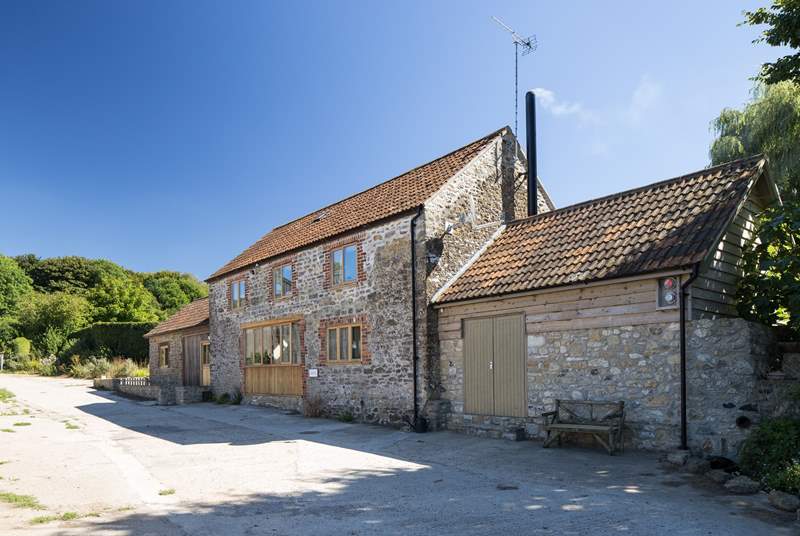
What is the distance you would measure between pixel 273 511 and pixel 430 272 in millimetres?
8661

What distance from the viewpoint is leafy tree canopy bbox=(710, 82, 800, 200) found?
19719mm

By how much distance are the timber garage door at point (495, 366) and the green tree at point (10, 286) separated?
5402cm

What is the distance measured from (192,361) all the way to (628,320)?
22768mm

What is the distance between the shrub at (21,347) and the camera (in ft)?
143

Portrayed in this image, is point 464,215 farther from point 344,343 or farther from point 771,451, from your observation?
point 771,451

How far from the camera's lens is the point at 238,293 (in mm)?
24234

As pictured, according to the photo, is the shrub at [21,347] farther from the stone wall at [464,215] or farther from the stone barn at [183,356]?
the stone wall at [464,215]

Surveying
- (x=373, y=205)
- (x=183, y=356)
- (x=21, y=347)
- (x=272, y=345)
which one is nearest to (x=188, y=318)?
(x=183, y=356)

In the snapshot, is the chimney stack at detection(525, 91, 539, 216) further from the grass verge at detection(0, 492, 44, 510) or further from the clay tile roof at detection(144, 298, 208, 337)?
the clay tile roof at detection(144, 298, 208, 337)

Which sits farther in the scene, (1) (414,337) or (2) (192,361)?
(2) (192,361)

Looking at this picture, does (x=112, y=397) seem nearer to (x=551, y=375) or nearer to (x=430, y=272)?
(x=430, y=272)

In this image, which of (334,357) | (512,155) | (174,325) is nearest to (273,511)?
(334,357)

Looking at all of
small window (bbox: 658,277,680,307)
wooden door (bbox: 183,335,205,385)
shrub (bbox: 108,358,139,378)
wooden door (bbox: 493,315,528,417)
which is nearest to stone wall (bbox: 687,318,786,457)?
small window (bbox: 658,277,680,307)

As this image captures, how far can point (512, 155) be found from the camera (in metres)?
18.2
